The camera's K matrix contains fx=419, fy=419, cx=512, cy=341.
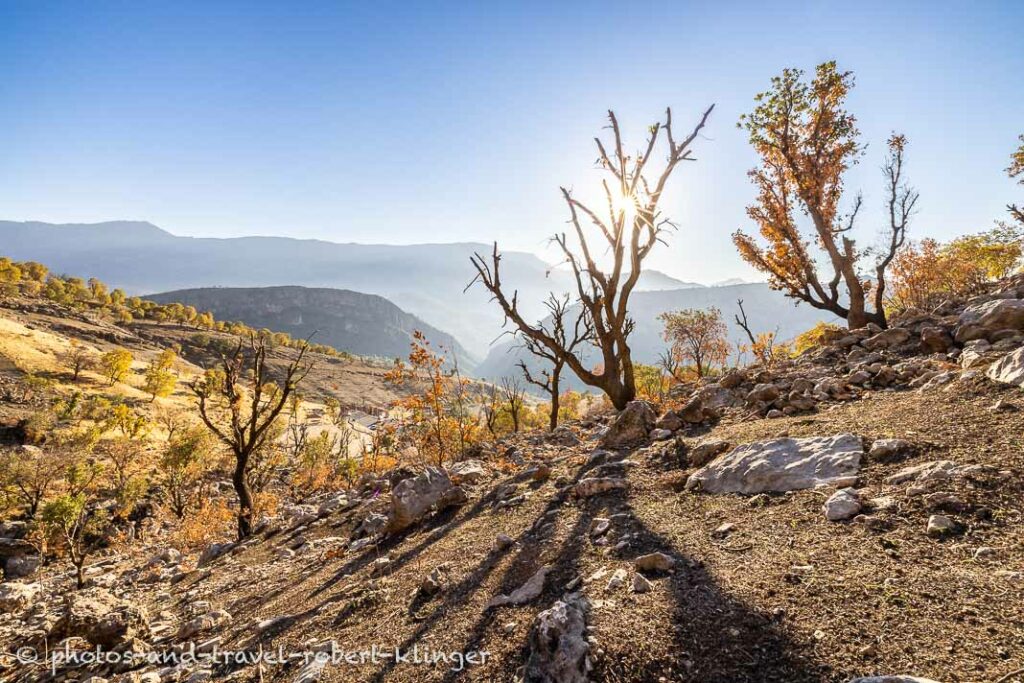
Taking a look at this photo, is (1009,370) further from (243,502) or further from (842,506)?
(243,502)

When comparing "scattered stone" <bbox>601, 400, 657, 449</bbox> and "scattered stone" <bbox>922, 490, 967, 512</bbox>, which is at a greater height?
"scattered stone" <bbox>922, 490, 967, 512</bbox>

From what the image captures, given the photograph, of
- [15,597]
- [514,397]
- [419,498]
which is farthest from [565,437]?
[15,597]

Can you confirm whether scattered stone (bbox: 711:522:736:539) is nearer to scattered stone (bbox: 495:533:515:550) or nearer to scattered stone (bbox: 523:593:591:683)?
scattered stone (bbox: 523:593:591:683)

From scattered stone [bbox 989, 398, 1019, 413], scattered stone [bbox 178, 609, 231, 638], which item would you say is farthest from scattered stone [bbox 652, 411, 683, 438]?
scattered stone [bbox 178, 609, 231, 638]

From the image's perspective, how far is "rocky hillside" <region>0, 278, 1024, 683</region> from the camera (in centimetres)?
245

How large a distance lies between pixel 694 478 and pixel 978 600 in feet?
8.88

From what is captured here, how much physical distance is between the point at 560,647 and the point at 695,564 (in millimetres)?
1357

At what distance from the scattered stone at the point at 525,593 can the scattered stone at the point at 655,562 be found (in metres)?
0.88

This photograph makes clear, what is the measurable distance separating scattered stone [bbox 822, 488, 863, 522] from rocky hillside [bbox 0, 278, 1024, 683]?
0.02 meters

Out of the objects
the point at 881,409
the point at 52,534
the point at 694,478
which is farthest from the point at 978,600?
the point at 52,534

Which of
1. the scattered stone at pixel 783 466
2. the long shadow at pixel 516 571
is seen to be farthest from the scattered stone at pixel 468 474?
the scattered stone at pixel 783 466

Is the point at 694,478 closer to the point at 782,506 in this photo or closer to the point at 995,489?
the point at 782,506

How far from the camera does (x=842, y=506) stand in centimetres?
349

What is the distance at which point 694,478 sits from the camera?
5.02 meters
